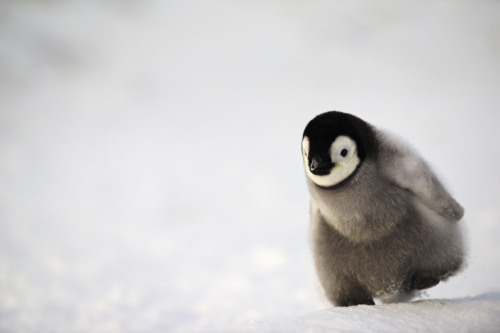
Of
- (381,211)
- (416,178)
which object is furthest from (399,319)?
(416,178)

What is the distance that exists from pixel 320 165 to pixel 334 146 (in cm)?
→ 7

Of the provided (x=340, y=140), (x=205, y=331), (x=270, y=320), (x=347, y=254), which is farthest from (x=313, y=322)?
(x=340, y=140)

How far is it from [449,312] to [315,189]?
0.56m

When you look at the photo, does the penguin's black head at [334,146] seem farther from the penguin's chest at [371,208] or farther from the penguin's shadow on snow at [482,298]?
the penguin's shadow on snow at [482,298]

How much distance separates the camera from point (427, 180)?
5.31ft

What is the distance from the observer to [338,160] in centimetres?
155

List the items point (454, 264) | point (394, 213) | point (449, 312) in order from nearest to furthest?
point (449, 312) → point (394, 213) → point (454, 264)

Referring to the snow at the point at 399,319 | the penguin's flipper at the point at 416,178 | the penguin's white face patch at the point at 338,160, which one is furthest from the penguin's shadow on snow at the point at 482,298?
the penguin's white face patch at the point at 338,160

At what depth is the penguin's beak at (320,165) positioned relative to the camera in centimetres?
151

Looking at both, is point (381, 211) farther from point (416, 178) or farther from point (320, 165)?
point (320, 165)

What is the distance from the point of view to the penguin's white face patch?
5.01 ft

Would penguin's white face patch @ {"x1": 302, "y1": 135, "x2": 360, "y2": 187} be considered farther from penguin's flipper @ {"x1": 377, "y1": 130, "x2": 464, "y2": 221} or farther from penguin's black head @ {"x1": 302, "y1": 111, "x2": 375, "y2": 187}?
penguin's flipper @ {"x1": 377, "y1": 130, "x2": 464, "y2": 221}

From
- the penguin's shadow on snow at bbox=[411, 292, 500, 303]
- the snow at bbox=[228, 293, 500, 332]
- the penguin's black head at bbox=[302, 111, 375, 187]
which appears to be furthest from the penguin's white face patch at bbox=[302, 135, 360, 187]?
the penguin's shadow on snow at bbox=[411, 292, 500, 303]

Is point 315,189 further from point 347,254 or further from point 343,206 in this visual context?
point 347,254
